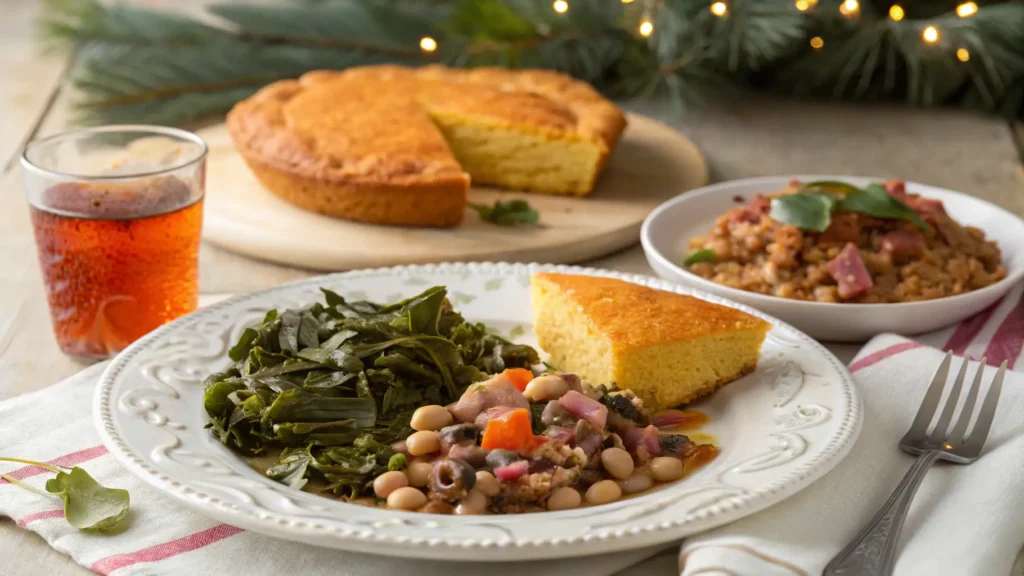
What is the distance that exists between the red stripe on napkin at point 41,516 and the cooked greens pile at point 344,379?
1.79 ft

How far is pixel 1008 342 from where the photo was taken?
4.68 metres

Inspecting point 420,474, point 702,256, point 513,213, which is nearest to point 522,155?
point 513,213

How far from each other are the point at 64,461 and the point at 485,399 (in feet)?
4.73

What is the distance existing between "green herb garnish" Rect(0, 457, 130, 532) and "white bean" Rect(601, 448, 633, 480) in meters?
1.47

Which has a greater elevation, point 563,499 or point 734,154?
point 563,499

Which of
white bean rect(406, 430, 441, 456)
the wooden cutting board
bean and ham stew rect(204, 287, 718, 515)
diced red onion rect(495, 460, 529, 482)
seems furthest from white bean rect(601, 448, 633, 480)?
the wooden cutting board

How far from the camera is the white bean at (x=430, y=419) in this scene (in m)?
3.47

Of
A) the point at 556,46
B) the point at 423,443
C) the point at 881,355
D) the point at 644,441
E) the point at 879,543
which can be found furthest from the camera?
the point at 556,46

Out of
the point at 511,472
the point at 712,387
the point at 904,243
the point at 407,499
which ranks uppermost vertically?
the point at 904,243

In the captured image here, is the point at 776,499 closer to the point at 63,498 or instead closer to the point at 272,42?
the point at 63,498

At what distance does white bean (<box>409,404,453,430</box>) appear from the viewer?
3.47 meters

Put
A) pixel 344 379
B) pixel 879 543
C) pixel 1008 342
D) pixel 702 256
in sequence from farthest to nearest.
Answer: pixel 702 256, pixel 1008 342, pixel 344 379, pixel 879 543

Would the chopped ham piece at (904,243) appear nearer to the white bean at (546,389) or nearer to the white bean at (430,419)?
the white bean at (546,389)

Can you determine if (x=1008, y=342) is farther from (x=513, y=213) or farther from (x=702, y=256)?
(x=513, y=213)
